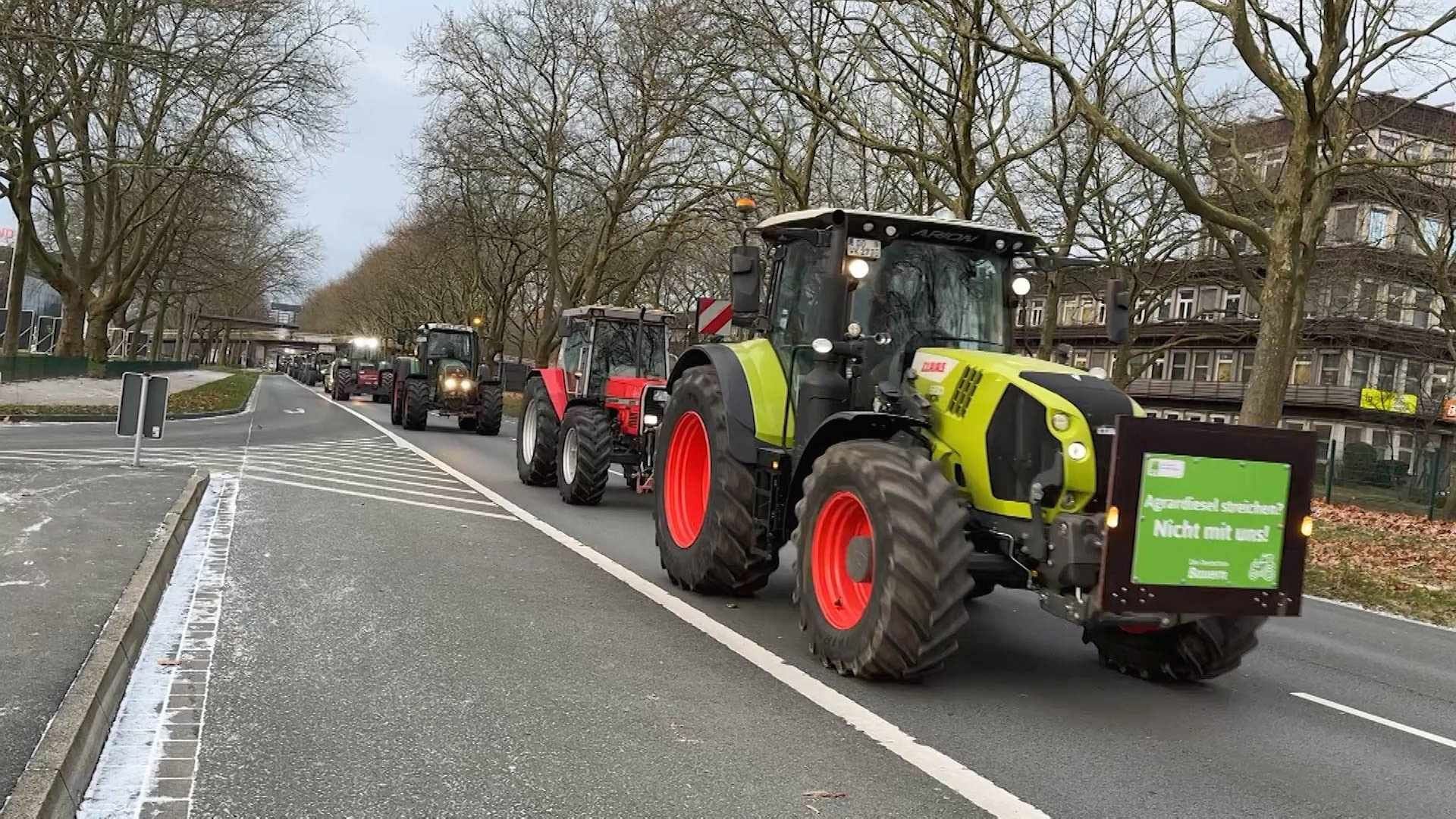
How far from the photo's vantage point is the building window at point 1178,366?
55781mm

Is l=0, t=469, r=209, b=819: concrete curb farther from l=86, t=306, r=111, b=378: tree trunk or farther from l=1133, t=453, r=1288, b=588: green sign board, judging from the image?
l=86, t=306, r=111, b=378: tree trunk

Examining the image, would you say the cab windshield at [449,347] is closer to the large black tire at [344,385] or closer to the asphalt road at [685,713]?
the large black tire at [344,385]

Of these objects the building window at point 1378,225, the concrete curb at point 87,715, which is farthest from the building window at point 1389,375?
the concrete curb at point 87,715

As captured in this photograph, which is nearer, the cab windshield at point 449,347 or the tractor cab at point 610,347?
the tractor cab at point 610,347

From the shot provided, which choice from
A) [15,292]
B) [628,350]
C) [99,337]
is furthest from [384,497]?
[99,337]

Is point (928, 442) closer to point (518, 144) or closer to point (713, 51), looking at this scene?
point (713, 51)

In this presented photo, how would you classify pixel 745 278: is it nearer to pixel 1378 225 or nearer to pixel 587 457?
pixel 587 457

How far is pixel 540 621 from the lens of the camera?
7.04 metres

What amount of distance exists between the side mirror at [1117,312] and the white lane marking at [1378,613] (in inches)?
204

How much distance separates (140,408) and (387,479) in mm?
3043

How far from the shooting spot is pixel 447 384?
26.7 metres

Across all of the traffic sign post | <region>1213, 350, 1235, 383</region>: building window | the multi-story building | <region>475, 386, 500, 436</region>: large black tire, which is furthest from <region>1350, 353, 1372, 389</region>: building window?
the traffic sign post

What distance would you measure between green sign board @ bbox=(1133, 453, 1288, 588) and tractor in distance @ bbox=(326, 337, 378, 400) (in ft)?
133

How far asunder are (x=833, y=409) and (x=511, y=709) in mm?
2982
